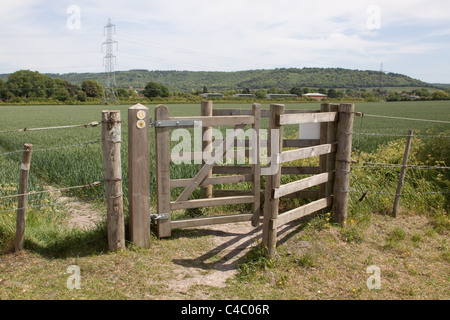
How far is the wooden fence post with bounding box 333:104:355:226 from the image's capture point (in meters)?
5.79

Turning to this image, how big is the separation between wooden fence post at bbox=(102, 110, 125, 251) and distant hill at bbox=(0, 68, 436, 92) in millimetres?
93570

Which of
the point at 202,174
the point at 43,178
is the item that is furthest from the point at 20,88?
the point at 202,174

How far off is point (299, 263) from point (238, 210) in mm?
2289

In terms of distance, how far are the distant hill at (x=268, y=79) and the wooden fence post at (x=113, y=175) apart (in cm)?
9357

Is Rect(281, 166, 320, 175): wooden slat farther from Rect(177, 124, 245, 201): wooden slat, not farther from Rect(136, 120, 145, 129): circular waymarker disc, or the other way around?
Rect(136, 120, 145, 129): circular waymarker disc

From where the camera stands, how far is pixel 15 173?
25.1 feet

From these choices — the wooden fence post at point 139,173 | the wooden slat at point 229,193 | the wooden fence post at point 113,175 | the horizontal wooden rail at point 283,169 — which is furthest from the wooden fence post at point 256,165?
the wooden fence post at point 113,175

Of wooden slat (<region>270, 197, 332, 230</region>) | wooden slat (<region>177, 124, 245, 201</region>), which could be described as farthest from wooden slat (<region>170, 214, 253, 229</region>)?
wooden slat (<region>270, 197, 332, 230</region>)

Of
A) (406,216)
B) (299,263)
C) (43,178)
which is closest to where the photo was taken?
(299,263)

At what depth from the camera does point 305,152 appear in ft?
17.3

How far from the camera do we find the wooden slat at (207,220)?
555 cm

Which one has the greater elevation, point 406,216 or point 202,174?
point 202,174

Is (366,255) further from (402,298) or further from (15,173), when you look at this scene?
(15,173)

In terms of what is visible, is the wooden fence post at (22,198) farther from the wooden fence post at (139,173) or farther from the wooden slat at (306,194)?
the wooden slat at (306,194)
